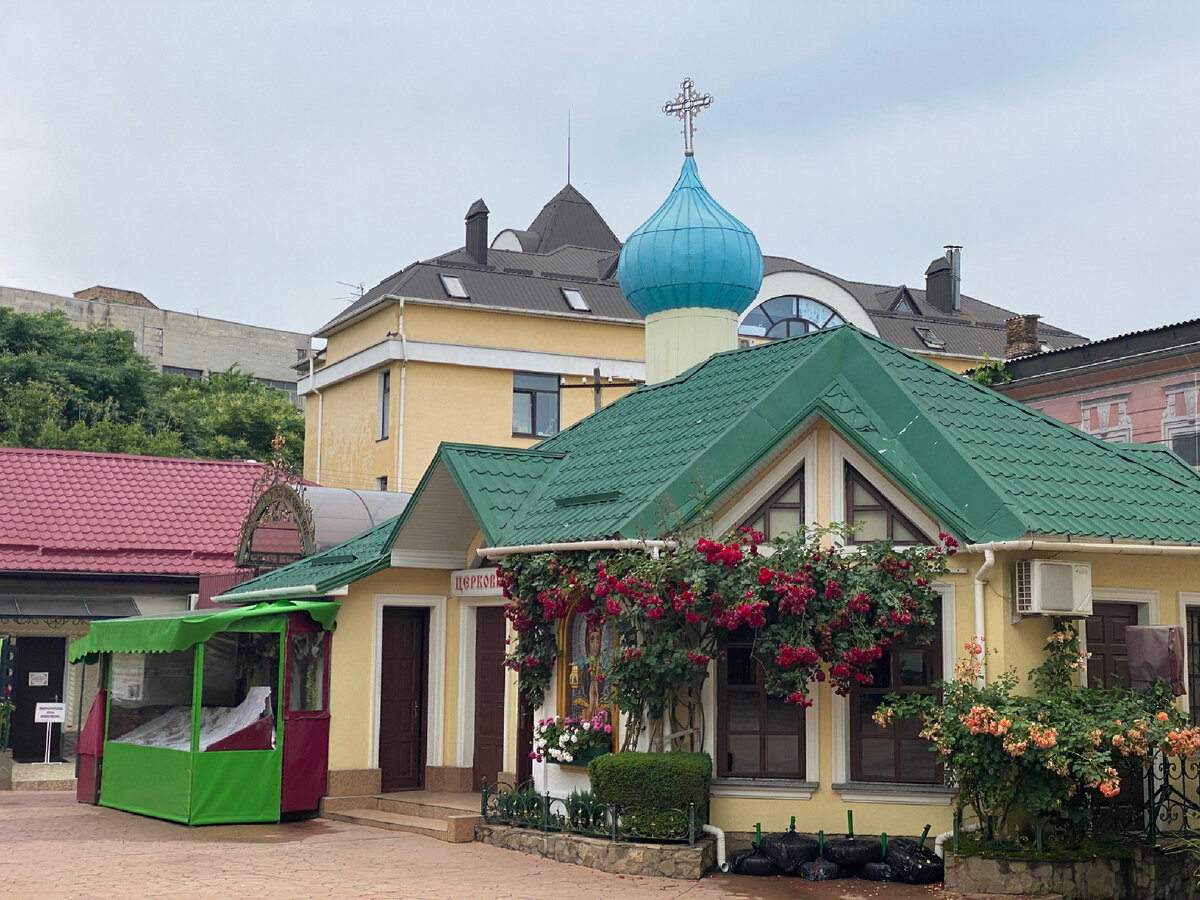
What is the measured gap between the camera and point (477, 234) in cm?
Result: 4278

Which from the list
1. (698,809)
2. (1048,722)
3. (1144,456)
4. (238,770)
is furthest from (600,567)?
(1144,456)

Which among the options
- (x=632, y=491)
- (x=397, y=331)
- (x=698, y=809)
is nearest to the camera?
(x=698, y=809)

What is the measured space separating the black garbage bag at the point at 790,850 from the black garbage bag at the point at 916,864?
714 millimetres

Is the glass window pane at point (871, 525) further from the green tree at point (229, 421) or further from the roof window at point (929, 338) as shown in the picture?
the green tree at point (229, 421)

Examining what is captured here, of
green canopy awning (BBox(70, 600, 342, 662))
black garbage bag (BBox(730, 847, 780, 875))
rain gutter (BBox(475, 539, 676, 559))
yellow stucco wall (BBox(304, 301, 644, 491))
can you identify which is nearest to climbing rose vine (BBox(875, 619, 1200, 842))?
black garbage bag (BBox(730, 847, 780, 875))

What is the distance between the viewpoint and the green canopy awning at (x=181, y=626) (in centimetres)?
1662

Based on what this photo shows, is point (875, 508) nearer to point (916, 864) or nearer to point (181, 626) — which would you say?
point (916, 864)

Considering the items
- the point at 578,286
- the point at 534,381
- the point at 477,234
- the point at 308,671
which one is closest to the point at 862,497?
the point at 308,671

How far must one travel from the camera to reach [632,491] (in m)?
14.9

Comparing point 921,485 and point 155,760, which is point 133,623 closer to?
point 155,760

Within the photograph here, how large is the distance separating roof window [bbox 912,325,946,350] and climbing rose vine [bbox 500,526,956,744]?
105ft

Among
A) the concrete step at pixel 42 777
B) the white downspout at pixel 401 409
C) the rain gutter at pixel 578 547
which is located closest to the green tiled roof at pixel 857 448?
the rain gutter at pixel 578 547

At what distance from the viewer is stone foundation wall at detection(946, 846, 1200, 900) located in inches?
492

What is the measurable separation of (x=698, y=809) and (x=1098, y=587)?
4.33 metres
